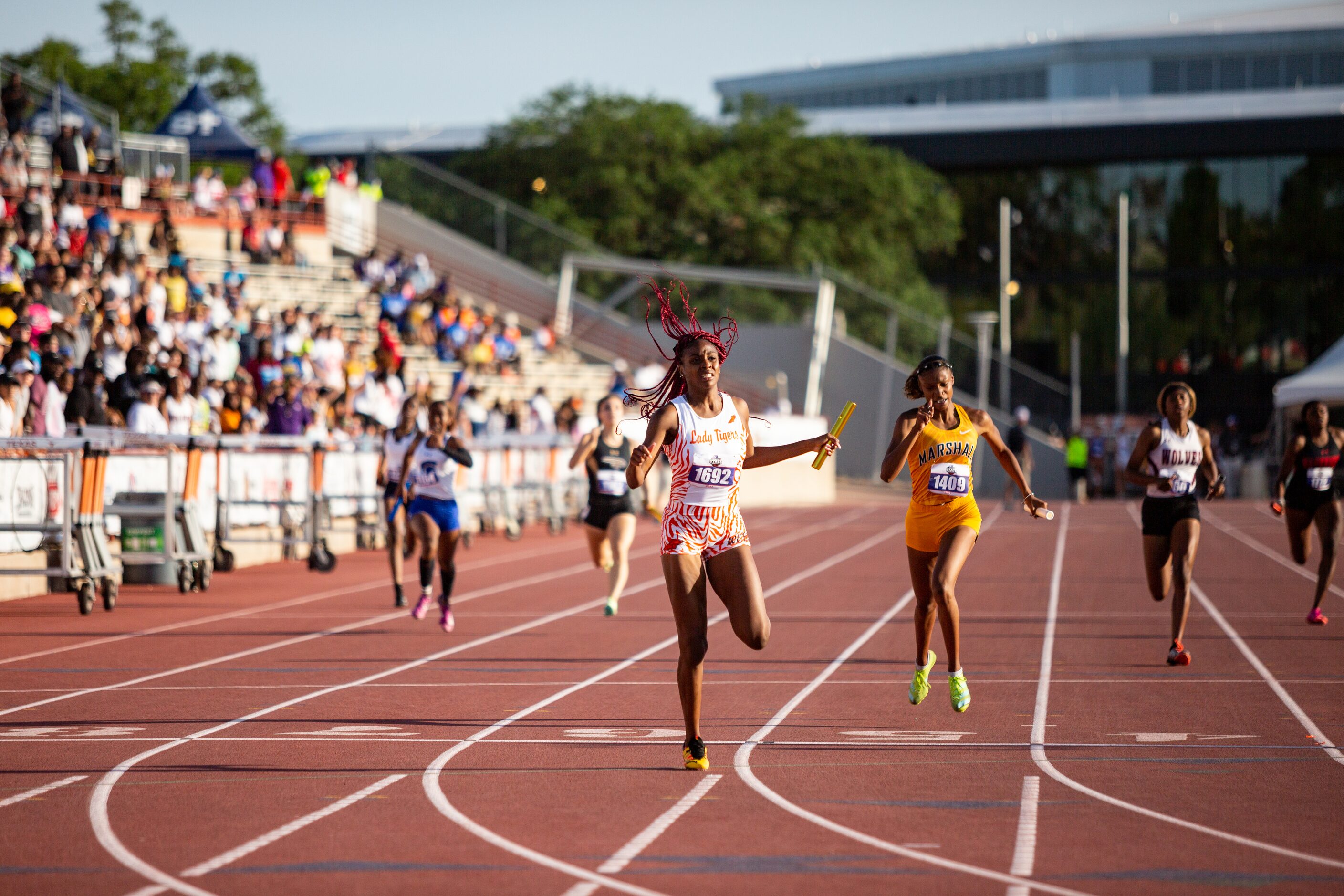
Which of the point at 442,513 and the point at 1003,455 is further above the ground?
the point at 1003,455

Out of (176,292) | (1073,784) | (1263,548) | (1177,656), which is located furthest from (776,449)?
(176,292)

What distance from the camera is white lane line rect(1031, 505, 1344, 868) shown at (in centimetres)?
638

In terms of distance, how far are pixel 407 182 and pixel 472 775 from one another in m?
36.9

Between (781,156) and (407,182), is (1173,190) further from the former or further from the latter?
(407,182)

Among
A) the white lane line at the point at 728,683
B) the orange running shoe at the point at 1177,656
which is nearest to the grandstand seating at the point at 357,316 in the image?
the white lane line at the point at 728,683

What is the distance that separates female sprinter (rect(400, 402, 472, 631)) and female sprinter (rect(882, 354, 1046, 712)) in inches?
227

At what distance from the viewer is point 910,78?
79.9 metres

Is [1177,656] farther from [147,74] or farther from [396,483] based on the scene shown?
[147,74]

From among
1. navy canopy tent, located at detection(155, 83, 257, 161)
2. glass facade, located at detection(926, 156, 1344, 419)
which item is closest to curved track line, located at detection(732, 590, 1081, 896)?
navy canopy tent, located at detection(155, 83, 257, 161)

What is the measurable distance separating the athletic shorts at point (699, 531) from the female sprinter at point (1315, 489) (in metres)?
7.99

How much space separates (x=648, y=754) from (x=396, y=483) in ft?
27.3

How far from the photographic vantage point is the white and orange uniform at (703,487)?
811cm

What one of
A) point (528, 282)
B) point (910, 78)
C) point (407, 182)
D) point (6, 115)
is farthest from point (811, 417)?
point (910, 78)

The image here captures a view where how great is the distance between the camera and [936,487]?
32.5ft
